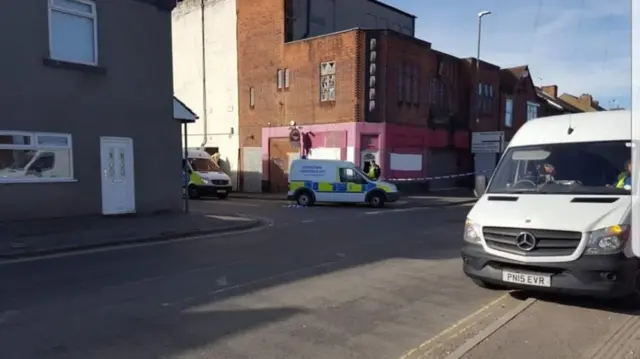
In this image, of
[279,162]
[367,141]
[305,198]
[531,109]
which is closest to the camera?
[305,198]

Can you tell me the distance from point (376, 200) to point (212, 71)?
56.5ft

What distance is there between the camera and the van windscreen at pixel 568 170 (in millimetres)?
5977

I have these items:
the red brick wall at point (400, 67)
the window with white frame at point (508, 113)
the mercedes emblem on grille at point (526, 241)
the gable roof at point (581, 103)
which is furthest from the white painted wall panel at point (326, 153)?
the gable roof at point (581, 103)

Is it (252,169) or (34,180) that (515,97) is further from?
(34,180)

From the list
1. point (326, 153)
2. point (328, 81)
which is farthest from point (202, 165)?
point (328, 81)

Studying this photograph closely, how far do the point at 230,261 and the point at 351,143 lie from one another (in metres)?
18.1

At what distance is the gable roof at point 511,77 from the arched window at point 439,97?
7.73m

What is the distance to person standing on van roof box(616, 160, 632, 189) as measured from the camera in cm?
580

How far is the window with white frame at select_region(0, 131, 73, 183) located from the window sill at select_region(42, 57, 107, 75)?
1.75 meters

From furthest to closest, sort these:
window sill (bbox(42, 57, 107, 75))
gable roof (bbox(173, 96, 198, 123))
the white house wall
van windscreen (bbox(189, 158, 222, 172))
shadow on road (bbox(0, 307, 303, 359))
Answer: the white house wall, van windscreen (bbox(189, 158, 222, 172)), gable roof (bbox(173, 96, 198, 123)), window sill (bbox(42, 57, 107, 75)), shadow on road (bbox(0, 307, 303, 359))

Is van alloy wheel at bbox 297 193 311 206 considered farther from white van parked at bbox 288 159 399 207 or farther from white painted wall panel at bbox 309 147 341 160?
white painted wall panel at bbox 309 147 341 160

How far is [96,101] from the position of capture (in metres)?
14.1

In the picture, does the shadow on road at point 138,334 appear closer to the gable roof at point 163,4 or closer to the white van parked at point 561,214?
the white van parked at point 561,214

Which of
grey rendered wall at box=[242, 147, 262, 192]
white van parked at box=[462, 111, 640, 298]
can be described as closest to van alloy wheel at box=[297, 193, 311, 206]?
grey rendered wall at box=[242, 147, 262, 192]
